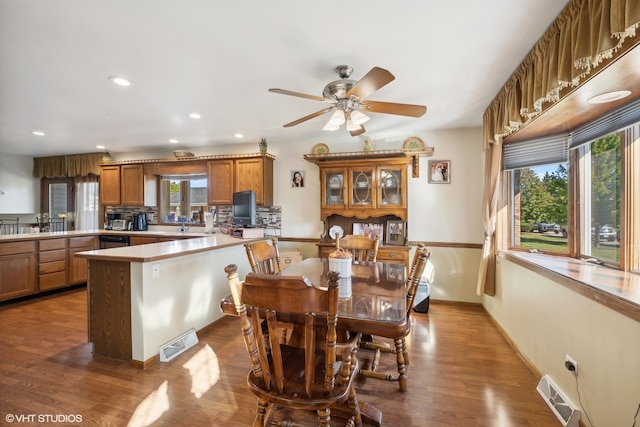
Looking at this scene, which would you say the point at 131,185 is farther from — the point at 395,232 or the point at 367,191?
the point at 395,232

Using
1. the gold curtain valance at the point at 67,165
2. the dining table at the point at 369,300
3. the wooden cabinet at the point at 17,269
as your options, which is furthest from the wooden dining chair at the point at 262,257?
the gold curtain valance at the point at 67,165

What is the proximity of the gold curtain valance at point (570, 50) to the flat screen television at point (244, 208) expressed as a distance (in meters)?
3.15

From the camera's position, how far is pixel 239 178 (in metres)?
4.34

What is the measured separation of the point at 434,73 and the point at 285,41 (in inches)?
48.0

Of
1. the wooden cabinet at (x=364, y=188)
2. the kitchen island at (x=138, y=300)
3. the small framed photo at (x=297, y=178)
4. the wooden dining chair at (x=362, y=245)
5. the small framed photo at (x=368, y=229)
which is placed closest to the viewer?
the kitchen island at (x=138, y=300)

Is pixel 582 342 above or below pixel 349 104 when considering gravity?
below

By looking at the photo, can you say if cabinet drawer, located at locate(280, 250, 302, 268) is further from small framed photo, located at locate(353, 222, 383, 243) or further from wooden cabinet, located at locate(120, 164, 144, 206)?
wooden cabinet, located at locate(120, 164, 144, 206)

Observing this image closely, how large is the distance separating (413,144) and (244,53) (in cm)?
259

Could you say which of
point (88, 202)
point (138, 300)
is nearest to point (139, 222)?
point (88, 202)

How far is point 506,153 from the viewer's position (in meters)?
2.95

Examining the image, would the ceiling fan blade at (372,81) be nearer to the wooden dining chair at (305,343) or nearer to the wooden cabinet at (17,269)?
the wooden dining chair at (305,343)

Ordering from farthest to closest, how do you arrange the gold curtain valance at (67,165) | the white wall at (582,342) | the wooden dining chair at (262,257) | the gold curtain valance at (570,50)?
1. the gold curtain valance at (67,165)
2. the wooden dining chair at (262,257)
3. the white wall at (582,342)
4. the gold curtain valance at (570,50)

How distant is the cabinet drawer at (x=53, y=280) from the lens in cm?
379

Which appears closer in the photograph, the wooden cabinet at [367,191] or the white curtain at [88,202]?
the wooden cabinet at [367,191]
